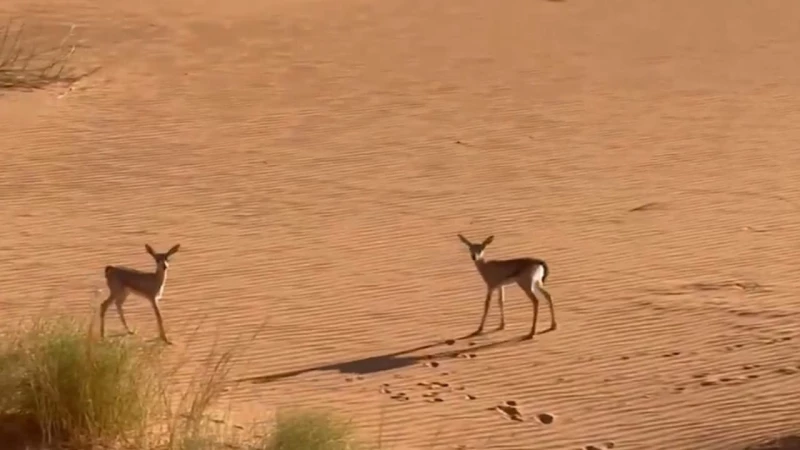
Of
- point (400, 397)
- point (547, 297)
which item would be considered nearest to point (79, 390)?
point (400, 397)

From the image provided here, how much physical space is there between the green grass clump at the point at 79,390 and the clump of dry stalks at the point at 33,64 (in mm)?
14800

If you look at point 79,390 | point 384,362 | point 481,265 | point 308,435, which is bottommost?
point 384,362

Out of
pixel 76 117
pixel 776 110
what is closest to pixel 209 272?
pixel 76 117

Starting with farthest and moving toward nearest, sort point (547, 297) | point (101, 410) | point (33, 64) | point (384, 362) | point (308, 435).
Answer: point (33, 64) → point (547, 297) → point (384, 362) → point (101, 410) → point (308, 435)

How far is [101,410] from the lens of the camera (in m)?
7.37

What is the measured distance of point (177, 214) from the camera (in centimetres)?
1539

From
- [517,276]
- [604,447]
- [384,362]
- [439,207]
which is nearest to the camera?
[604,447]

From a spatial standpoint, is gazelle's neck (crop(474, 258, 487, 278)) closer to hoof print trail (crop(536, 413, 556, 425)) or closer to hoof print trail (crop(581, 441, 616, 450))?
hoof print trail (crop(536, 413, 556, 425))

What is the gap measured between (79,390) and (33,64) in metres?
16.7

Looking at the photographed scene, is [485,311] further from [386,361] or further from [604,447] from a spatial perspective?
[604,447]

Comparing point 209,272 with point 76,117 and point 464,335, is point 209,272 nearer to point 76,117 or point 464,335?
point 464,335

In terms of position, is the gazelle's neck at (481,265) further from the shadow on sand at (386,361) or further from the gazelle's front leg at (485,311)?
the shadow on sand at (386,361)

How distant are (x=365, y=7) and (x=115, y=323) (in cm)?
2151

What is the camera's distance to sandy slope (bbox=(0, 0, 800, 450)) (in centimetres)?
1011
